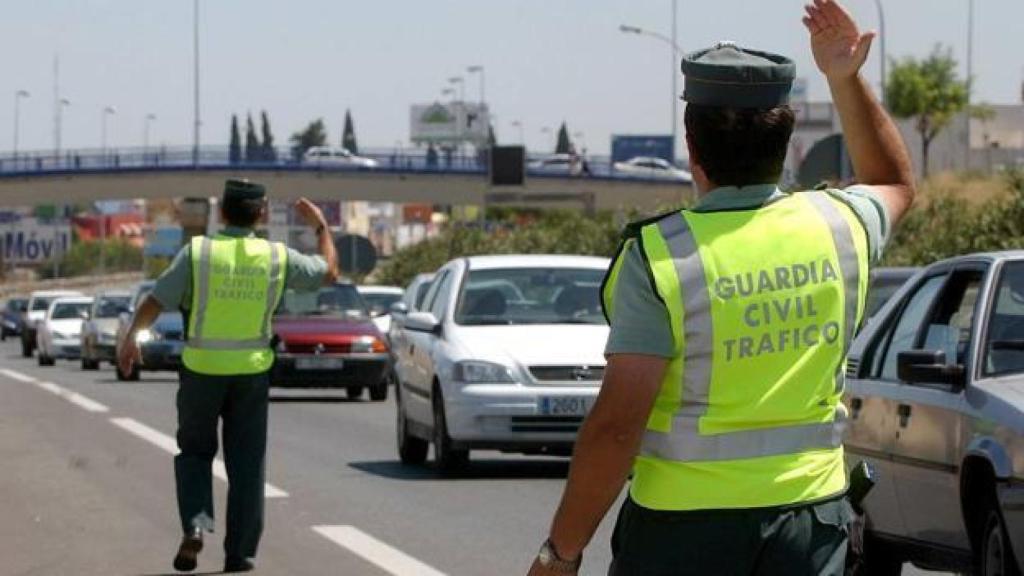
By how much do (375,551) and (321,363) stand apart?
60.3 ft

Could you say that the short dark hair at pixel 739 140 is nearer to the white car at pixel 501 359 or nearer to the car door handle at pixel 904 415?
the car door handle at pixel 904 415

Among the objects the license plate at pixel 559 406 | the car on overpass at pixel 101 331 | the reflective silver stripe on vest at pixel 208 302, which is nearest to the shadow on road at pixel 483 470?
the license plate at pixel 559 406

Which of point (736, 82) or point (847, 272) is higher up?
point (736, 82)

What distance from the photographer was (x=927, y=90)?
4412 inches

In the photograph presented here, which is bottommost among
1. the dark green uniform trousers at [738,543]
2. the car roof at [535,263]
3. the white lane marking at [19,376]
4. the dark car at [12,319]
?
the dark car at [12,319]

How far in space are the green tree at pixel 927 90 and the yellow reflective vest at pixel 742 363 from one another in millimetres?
108570

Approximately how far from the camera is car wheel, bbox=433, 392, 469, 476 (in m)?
17.8

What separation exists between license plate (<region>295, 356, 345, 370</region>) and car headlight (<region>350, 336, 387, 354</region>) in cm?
23

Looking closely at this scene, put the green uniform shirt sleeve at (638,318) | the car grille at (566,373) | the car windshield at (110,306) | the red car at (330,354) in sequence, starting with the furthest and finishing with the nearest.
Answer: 1. the car windshield at (110,306)
2. the red car at (330,354)
3. the car grille at (566,373)
4. the green uniform shirt sleeve at (638,318)

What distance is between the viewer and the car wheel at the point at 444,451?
17.8m

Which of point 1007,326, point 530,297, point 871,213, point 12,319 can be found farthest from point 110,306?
point 871,213

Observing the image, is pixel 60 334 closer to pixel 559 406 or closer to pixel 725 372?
pixel 559 406

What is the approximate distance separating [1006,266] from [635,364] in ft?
17.9

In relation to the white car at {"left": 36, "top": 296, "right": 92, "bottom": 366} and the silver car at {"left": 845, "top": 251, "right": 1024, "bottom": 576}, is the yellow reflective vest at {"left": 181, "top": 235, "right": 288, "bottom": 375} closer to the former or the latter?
the silver car at {"left": 845, "top": 251, "right": 1024, "bottom": 576}
